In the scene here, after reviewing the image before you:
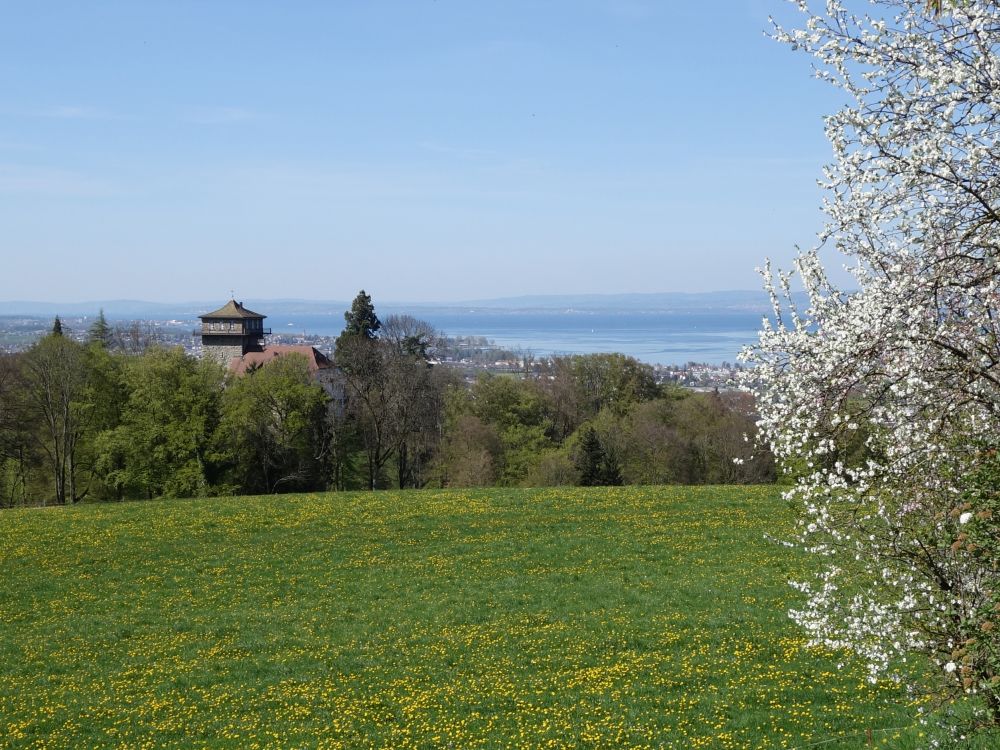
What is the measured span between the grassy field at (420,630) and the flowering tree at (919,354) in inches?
121

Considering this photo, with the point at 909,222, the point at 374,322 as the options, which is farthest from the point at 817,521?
the point at 374,322

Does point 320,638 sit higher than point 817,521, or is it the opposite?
point 817,521

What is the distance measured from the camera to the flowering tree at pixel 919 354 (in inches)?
245

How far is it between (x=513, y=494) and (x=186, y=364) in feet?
71.1

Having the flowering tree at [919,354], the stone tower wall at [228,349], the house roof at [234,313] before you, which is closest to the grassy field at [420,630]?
the flowering tree at [919,354]

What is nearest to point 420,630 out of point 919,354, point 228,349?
point 919,354

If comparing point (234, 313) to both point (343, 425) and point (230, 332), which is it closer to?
point (230, 332)

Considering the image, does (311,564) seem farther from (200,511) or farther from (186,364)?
(186,364)

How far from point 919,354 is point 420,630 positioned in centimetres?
1447

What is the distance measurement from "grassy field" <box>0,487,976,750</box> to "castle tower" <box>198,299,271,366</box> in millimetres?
54536

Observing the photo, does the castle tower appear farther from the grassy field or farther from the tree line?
the grassy field

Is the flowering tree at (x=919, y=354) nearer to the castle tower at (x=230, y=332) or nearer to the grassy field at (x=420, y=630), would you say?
the grassy field at (x=420, y=630)

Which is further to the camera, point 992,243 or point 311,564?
point 311,564

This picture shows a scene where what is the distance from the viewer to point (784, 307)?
9094 mm
